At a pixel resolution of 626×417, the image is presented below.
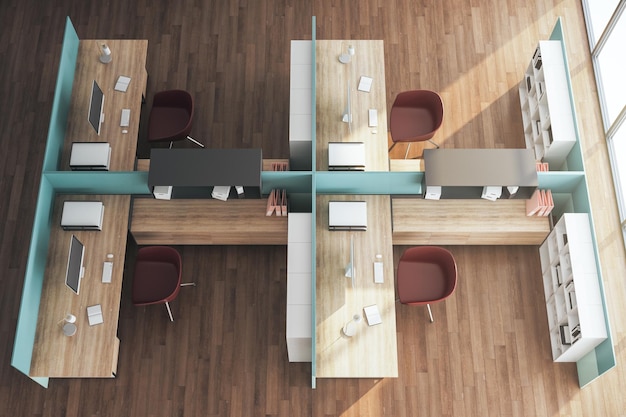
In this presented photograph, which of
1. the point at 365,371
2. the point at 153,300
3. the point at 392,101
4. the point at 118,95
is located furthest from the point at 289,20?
the point at 365,371

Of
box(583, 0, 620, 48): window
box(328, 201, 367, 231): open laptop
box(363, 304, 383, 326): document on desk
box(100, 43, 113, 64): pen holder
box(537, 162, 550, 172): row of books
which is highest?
box(583, 0, 620, 48): window

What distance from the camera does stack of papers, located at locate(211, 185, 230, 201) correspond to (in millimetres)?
6335

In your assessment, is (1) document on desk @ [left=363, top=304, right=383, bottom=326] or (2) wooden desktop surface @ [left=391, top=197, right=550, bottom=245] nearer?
(1) document on desk @ [left=363, top=304, right=383, bottom=326]

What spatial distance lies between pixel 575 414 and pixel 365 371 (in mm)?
2390

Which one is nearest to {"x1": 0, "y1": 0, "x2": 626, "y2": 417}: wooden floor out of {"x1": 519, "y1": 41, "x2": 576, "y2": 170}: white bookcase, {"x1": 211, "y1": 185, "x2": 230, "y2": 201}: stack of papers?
{"x1": 519, "y1": 41, "x2": 576, "y2": 170}: white bookcase

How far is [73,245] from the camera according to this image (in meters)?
5.91

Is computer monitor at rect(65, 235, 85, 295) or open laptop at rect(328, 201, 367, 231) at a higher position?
open laptop at rect(328, 201, 367, 231)

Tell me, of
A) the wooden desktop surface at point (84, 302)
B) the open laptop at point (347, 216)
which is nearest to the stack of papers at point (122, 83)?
the wooden desktop surface at point (84, 302)

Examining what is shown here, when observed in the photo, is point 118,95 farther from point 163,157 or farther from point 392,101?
point 392,101

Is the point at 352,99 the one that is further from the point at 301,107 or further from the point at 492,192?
the point at 492,192

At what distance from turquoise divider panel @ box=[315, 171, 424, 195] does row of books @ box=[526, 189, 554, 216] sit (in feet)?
3.94

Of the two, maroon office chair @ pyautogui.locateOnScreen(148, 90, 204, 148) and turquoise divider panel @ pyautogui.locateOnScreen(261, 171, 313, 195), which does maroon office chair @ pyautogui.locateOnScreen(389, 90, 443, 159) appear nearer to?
turquoise divider panel @ pyautogui.locateOnScreen(261, 171, 313, 195)

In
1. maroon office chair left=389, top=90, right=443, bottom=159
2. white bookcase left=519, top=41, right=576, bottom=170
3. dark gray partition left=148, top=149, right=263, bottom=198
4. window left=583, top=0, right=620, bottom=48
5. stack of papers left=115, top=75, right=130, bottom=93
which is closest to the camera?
dark gray partition left=148, top=149, right=263, bottom=198

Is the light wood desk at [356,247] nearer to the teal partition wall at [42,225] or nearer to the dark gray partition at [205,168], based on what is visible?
the dark gray partition at [205,168]
